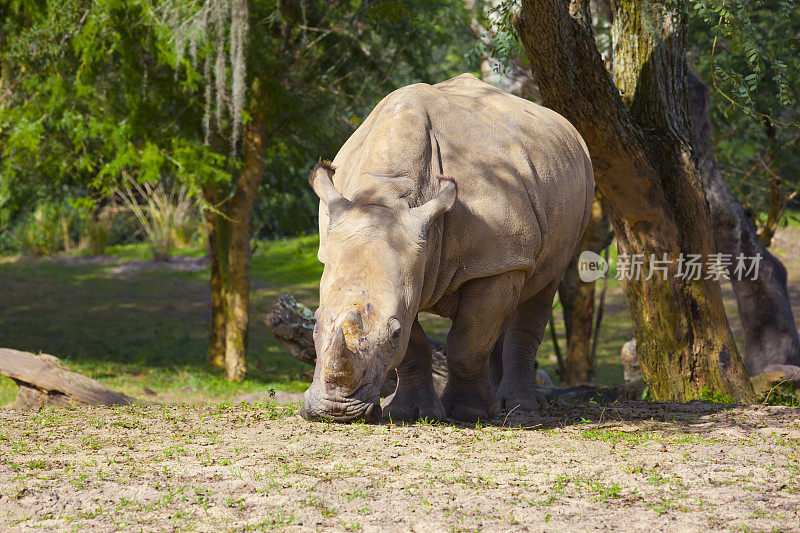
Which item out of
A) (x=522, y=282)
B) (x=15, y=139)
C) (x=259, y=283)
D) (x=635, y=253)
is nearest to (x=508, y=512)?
(x=522, y=282)

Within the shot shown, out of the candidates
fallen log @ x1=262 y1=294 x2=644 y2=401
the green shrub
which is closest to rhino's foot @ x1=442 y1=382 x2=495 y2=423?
fallen log @ x1=262 y1=294 x2=644 y2=401

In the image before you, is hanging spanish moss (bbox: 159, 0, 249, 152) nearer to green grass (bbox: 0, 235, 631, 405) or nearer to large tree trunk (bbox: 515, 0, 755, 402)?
green grass (bbox: 0, 235, 631, 405)

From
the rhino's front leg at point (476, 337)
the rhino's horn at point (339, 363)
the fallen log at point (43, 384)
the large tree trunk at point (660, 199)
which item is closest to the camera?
the rhino's horn at point (339, 363)

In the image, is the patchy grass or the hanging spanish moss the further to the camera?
the patchy grass

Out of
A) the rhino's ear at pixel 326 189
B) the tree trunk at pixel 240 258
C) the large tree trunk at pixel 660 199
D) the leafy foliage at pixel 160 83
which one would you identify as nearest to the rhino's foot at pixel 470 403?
the rhino's ear at pixel 326 189

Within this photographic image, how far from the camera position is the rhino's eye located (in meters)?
4.77

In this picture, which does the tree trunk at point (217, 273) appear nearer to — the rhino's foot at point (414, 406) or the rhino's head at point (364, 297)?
the rhino's foot at point (414, 406)

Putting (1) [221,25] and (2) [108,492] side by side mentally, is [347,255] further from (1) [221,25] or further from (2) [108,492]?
(1) [221,25]

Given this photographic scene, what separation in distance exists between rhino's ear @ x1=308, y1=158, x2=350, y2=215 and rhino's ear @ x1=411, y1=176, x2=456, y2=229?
0.41 m

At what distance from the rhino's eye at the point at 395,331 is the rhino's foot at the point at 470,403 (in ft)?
4.39

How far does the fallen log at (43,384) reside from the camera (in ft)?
24.0

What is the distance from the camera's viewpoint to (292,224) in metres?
15.0

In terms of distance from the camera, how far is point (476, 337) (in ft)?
18.9

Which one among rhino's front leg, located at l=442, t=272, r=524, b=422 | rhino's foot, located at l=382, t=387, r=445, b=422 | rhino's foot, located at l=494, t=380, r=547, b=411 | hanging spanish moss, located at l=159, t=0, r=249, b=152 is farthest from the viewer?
hanging spanish moss, located at l=159, t=0, r=249, b=152
